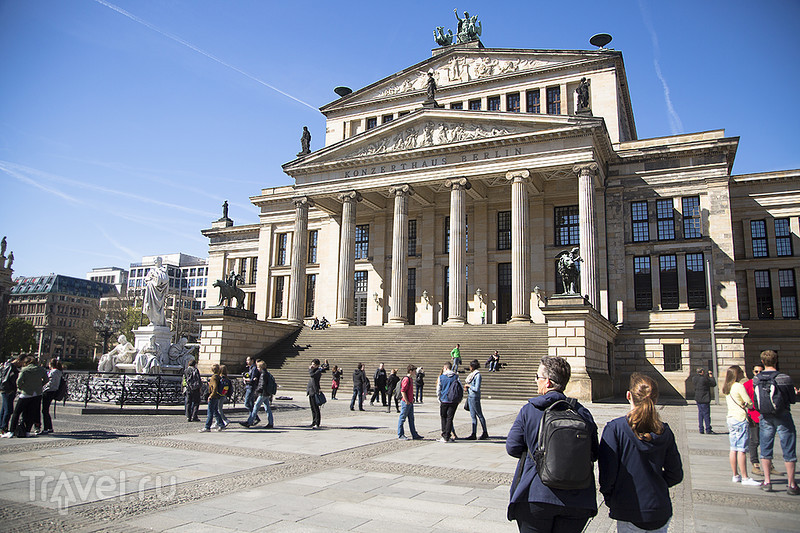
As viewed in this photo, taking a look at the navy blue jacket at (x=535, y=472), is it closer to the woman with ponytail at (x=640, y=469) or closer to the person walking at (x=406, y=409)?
the woman with ponytail at (x=640, y=469)

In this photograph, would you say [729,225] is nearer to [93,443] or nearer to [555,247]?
[555,247]

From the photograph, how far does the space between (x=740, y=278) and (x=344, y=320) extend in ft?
97.8

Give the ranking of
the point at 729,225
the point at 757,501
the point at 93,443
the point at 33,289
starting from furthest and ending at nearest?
the point at 33,289
the point at 729,225
the point at 93,443
the point at 757,501

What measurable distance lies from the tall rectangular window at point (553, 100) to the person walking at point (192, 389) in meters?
36.9

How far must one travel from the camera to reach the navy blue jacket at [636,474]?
4297mm

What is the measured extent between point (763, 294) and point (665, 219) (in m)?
10.00

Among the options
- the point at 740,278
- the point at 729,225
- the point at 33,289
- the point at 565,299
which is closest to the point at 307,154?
the point at 565,299

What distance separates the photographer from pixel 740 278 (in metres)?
43.1

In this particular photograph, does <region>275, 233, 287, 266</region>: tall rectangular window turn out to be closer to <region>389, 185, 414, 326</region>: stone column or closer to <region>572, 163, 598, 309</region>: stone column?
<region>389, 185, 414, 326</region>: stone column

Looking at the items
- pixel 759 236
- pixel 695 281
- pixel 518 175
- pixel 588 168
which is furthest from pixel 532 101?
pixel 759 236

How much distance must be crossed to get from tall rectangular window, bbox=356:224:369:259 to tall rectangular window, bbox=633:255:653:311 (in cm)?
2165

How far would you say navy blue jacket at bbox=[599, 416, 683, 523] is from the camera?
4297mm

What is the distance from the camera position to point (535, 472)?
4.27m

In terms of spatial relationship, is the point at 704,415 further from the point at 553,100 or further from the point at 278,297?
the point at 278,297
